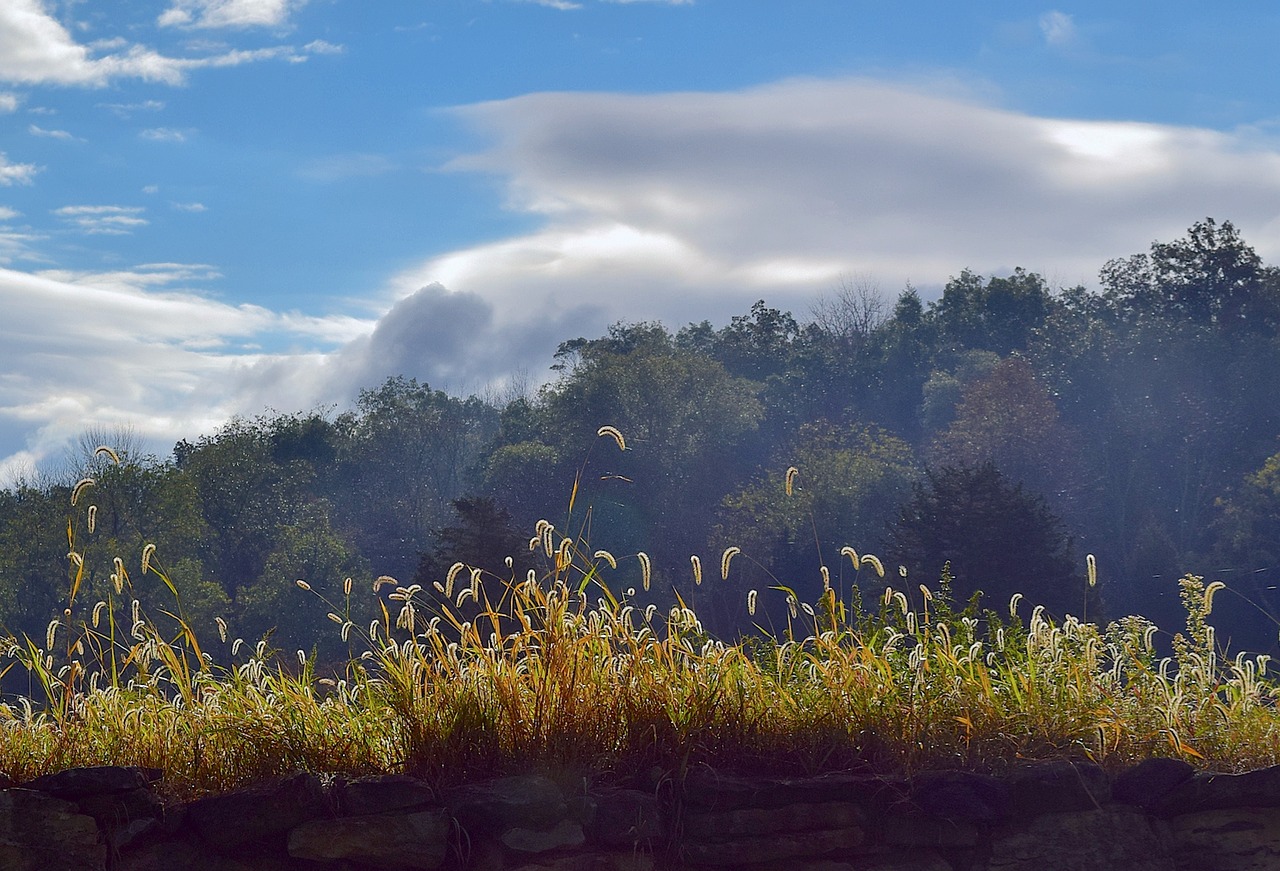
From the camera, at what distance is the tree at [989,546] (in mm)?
18516

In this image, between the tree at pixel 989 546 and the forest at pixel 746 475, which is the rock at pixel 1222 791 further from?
the forest at pixel 746 475

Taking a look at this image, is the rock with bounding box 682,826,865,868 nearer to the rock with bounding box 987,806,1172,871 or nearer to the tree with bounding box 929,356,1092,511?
the rock with bounding box 987,806,1172,871

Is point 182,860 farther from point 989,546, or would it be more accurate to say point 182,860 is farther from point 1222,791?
point 989,546

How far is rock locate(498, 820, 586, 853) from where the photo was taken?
294cm

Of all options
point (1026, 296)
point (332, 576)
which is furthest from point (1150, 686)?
point (1026, 296)

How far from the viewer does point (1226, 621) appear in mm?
27422

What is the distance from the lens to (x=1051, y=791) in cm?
312

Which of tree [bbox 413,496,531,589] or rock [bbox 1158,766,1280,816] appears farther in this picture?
tree [bbox 413,496,531,589]

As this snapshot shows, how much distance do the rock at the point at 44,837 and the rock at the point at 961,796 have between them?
2095mm

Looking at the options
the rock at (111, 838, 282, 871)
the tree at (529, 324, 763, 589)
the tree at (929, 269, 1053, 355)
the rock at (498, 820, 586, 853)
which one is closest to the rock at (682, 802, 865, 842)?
the rock at (498, 820, 586, 853)

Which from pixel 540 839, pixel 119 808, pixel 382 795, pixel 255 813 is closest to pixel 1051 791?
pixel 540 839

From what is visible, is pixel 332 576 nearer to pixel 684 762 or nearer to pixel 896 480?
pixel 896 480

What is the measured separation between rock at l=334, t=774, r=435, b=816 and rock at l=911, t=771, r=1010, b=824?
1289 millimetres

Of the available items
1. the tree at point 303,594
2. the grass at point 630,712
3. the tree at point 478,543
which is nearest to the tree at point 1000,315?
the tree at point 303,594
